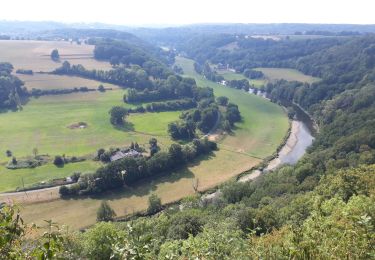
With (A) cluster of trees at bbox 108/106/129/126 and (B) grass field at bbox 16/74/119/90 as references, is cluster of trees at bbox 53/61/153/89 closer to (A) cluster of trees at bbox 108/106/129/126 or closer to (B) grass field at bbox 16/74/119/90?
(B) grass field at bbox 16/74/119/90

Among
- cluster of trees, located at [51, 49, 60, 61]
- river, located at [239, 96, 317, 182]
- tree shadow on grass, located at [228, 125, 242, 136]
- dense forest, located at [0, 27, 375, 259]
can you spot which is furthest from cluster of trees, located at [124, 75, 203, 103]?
cluster of trees, located at [51, 49, 60, 61]

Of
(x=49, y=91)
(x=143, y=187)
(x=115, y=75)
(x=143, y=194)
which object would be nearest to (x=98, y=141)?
(x=143, y=187)

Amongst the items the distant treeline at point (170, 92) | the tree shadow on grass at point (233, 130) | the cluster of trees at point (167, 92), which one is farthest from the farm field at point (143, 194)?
the cluster of trees at point (167, 92)

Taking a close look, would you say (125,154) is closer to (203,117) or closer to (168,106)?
(203,117)

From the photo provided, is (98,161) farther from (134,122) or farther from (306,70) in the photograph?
(306,70)

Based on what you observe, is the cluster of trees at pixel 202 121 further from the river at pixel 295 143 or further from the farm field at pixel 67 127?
the river at pixel 295 143
